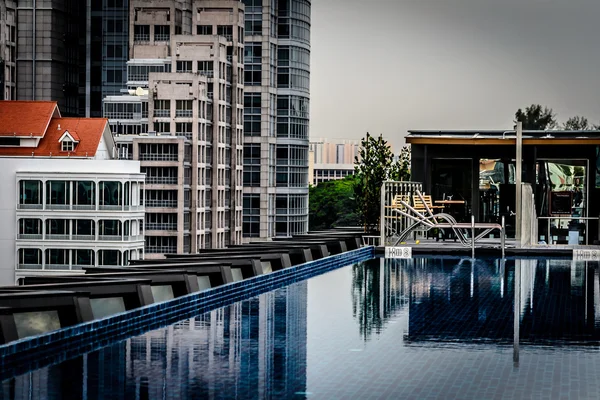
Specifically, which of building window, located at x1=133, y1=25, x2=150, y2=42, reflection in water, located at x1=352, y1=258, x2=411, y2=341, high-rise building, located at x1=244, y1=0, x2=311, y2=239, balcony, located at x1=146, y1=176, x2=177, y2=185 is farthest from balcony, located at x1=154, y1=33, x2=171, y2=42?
reflection in water, located at x1=352, y1=258, x2=411, y2=341

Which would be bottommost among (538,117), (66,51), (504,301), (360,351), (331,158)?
(360,351)

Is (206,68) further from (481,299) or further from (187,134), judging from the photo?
(481,299)

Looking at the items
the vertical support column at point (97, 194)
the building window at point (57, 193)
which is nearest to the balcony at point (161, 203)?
the building window at point (57, 193)

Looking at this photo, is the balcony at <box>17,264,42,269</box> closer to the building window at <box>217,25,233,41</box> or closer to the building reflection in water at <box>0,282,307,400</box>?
the building window at <box>217,25,233,41</box>

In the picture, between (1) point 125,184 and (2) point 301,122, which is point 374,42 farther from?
(2) point 301,122

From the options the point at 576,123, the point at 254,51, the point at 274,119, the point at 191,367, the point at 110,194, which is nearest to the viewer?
the point at 191,367

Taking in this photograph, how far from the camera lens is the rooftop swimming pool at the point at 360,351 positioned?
781cm

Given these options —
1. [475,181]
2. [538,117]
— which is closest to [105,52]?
[538,117]

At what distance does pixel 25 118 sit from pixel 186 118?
35.5 feet

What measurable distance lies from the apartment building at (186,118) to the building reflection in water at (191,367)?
6079 centimetres

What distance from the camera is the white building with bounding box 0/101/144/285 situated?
Result: 2414 inches

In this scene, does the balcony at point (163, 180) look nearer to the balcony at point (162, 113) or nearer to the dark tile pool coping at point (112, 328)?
the balcony at point (162, 113)

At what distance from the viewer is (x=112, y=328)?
389 inches

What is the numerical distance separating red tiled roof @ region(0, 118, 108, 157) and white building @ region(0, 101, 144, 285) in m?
1.44
